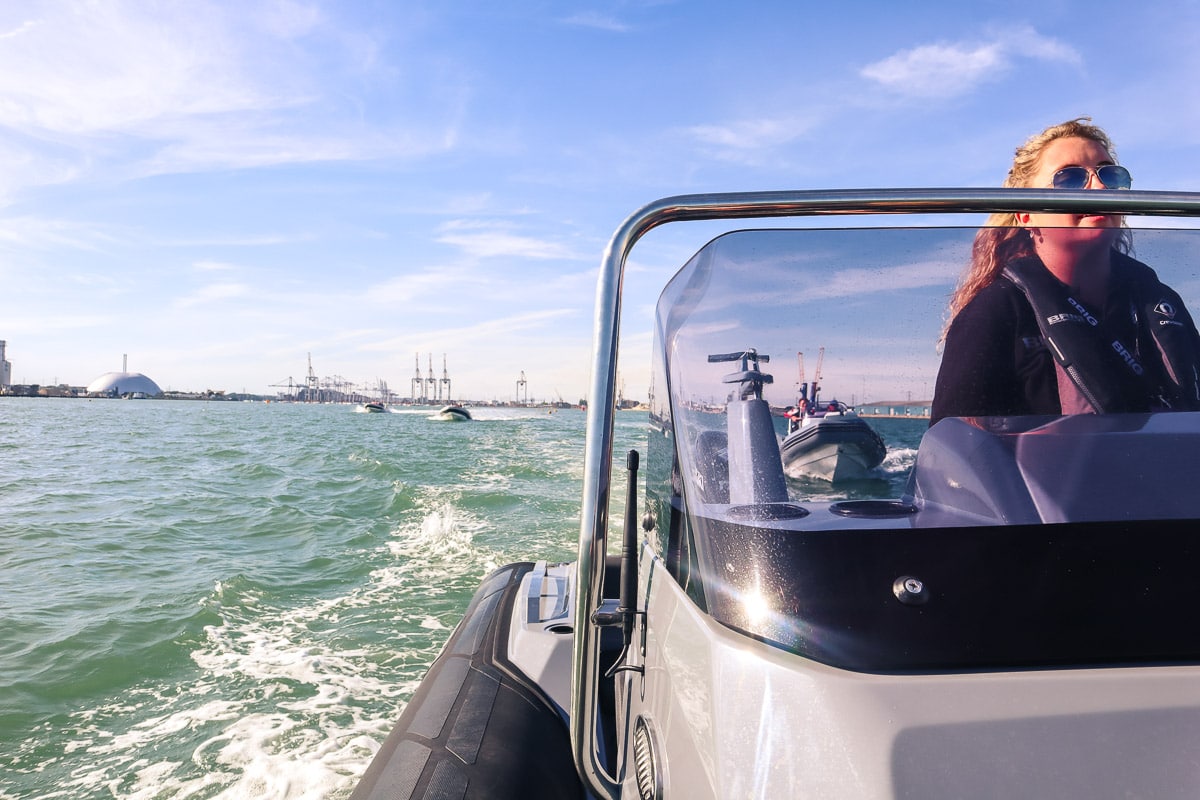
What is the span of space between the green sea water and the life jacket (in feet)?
0.87

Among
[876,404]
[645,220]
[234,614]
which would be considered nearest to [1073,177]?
[876,404]

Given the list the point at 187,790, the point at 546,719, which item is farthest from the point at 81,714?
the point at 546,719

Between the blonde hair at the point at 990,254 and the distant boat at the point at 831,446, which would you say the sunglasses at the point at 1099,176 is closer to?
the blonde hair at the point at 990,254

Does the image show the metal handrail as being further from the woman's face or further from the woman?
the woman's face

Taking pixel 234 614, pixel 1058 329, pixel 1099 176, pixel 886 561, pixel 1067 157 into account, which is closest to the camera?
pixel 886 561

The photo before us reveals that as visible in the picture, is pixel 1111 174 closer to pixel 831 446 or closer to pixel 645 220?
pixel 831 446

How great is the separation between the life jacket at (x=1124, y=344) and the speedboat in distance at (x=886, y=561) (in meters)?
0.03

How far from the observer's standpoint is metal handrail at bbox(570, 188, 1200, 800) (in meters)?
1.02

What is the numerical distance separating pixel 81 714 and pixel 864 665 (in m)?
4.91

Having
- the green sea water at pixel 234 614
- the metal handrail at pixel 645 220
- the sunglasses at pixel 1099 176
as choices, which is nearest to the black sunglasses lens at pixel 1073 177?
the sunglasses at pixel 1099 176

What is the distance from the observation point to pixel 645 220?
108 cm

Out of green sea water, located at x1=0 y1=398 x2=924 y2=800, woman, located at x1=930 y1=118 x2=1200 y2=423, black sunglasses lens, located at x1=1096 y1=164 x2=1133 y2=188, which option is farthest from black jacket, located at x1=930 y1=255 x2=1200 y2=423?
black sunglasses lens, located at x1=1096 y1=164 x2=1133 y2=188

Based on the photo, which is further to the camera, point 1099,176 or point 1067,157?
point 1067,157

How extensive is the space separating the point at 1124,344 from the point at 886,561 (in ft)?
1.72
